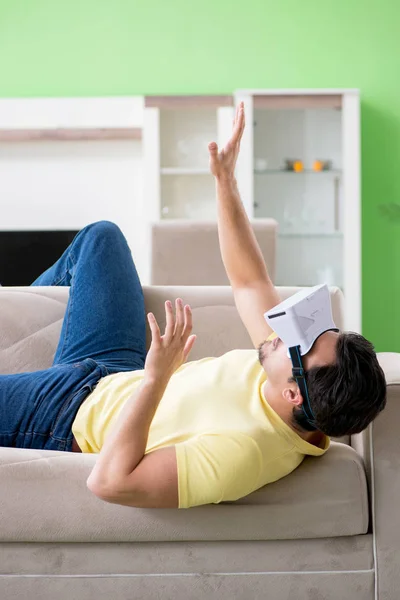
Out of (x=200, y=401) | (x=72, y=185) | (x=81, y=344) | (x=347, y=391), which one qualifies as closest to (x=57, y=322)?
(x=81, y=344)

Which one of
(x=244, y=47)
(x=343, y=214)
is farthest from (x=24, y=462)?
(x=244, y=47)

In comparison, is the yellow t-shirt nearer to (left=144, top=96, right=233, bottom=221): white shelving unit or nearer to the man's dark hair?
the man's dark hair

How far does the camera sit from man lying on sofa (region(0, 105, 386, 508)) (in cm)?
139

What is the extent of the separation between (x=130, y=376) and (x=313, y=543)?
54 cm

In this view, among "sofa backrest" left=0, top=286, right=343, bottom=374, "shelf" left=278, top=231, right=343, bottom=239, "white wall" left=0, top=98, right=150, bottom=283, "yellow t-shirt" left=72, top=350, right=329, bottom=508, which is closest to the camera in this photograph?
"yellow t-shirt" left=72, top=350, right=329, bottom=508

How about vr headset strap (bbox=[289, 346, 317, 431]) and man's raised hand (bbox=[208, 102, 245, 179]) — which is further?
man's raised hand (bbox=[208, 102, 245, 179])

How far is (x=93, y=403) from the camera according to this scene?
1724 millimetres

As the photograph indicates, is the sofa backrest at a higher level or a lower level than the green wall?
lower

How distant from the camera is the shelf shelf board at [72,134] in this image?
5.02 meters

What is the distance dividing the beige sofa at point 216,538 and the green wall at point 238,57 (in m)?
3.70

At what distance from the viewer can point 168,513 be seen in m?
1.47

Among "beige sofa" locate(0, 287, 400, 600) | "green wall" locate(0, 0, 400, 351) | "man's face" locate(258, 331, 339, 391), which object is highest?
"green wall" locate(0, 0, 400, 351)

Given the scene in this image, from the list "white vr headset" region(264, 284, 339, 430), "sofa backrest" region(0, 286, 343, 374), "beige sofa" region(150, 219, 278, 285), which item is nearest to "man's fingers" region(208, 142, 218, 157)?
"sofa backrest" region(0, 286, 343, 374)

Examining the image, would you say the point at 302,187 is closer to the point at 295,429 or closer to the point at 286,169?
the point at 286,169
